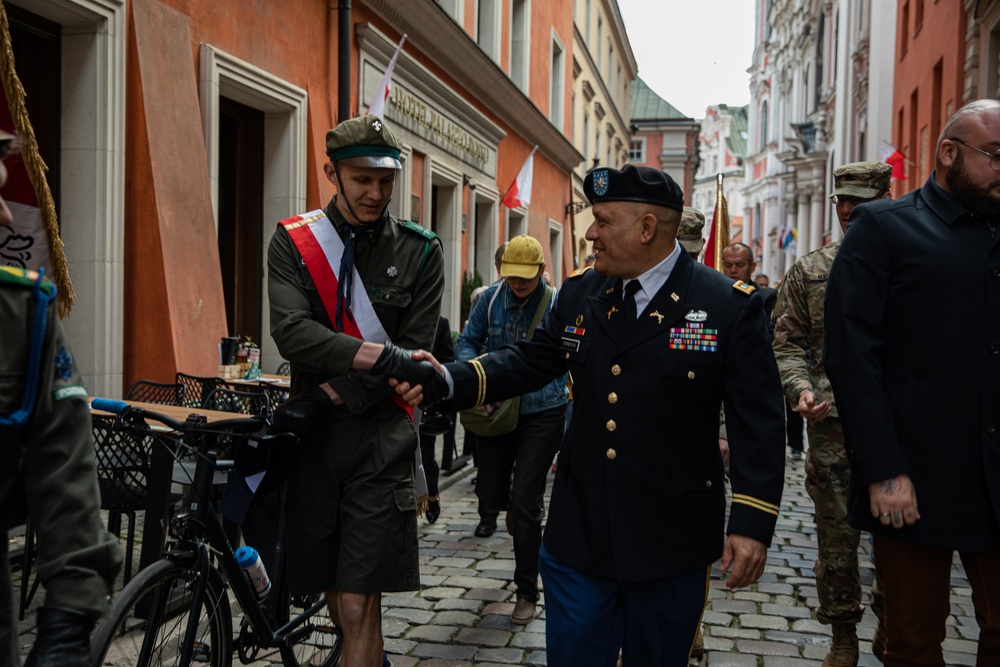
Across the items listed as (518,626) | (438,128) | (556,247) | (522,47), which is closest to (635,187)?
(518,626)

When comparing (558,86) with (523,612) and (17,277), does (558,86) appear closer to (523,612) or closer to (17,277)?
(523,612)

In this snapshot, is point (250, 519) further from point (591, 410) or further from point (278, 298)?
point (591, 410)

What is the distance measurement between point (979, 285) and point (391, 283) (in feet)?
6.36

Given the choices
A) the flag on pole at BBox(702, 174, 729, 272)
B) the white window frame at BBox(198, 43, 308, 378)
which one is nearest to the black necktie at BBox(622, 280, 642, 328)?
the flag on pole at BBox(702, 174, 729, 272)

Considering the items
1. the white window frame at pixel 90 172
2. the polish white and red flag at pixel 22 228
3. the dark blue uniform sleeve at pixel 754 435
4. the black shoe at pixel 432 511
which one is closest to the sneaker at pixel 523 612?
the black shoe at pixel 432 511

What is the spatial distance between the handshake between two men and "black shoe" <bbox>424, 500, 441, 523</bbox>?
439cm

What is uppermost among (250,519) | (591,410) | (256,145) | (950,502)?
(256,145)

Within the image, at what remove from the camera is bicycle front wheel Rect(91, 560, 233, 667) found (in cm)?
298

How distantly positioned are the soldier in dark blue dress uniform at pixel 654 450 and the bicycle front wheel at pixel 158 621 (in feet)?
3.68

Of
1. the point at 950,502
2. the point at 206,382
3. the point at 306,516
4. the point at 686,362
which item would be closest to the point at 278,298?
the point at 306,516

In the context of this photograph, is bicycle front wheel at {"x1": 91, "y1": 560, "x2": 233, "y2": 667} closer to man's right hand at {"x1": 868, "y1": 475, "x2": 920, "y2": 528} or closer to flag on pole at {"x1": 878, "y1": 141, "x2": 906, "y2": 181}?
man's right hand at {"x1": 868, "y1": 475, "x2": 920, "y2": 528}

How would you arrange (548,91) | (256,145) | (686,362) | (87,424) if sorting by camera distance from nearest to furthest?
(87,424), (686,362), (256,145), (548,91)

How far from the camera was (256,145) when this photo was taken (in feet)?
34.2

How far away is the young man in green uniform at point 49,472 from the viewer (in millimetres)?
1865
